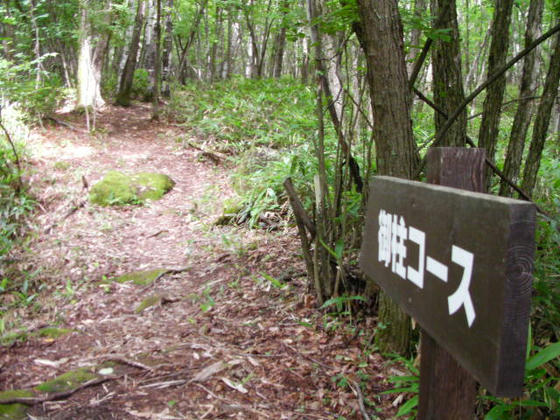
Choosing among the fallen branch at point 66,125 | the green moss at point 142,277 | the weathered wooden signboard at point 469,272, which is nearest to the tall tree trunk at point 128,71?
the fallen branch at point 66,125

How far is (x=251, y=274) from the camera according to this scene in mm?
4500

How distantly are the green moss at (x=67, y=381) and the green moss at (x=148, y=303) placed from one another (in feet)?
3.65

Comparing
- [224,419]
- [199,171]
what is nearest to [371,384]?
[224,419]

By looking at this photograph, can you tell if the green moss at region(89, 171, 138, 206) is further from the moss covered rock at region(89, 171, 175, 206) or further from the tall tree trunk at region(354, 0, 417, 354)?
the tall tree trunk at region(354, 0, 417, 354)

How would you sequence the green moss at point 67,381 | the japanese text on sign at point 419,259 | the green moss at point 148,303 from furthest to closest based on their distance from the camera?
the green moss at point 148,303
the green moss at point 67,381
the japanese text on sign at point 419,259

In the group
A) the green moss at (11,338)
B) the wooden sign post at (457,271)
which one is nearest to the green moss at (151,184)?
the green moss at (11,338)

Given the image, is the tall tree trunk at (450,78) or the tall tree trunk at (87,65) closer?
the tall tree trunk at (450,78)

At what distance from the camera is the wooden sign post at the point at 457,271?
2.87 feet

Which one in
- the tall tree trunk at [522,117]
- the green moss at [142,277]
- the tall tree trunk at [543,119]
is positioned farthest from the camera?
the green moss at [142,277]

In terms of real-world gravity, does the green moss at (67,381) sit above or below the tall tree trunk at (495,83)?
below

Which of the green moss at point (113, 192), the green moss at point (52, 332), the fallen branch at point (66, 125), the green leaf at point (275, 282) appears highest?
the fallen branch at point (66, 125)

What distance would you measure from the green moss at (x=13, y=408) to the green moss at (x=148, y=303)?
4.54 feet

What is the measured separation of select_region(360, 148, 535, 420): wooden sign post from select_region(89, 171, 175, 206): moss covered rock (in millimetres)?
5980

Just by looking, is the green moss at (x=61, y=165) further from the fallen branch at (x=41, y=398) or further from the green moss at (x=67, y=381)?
the fallen branch at (x=41, y=398)
